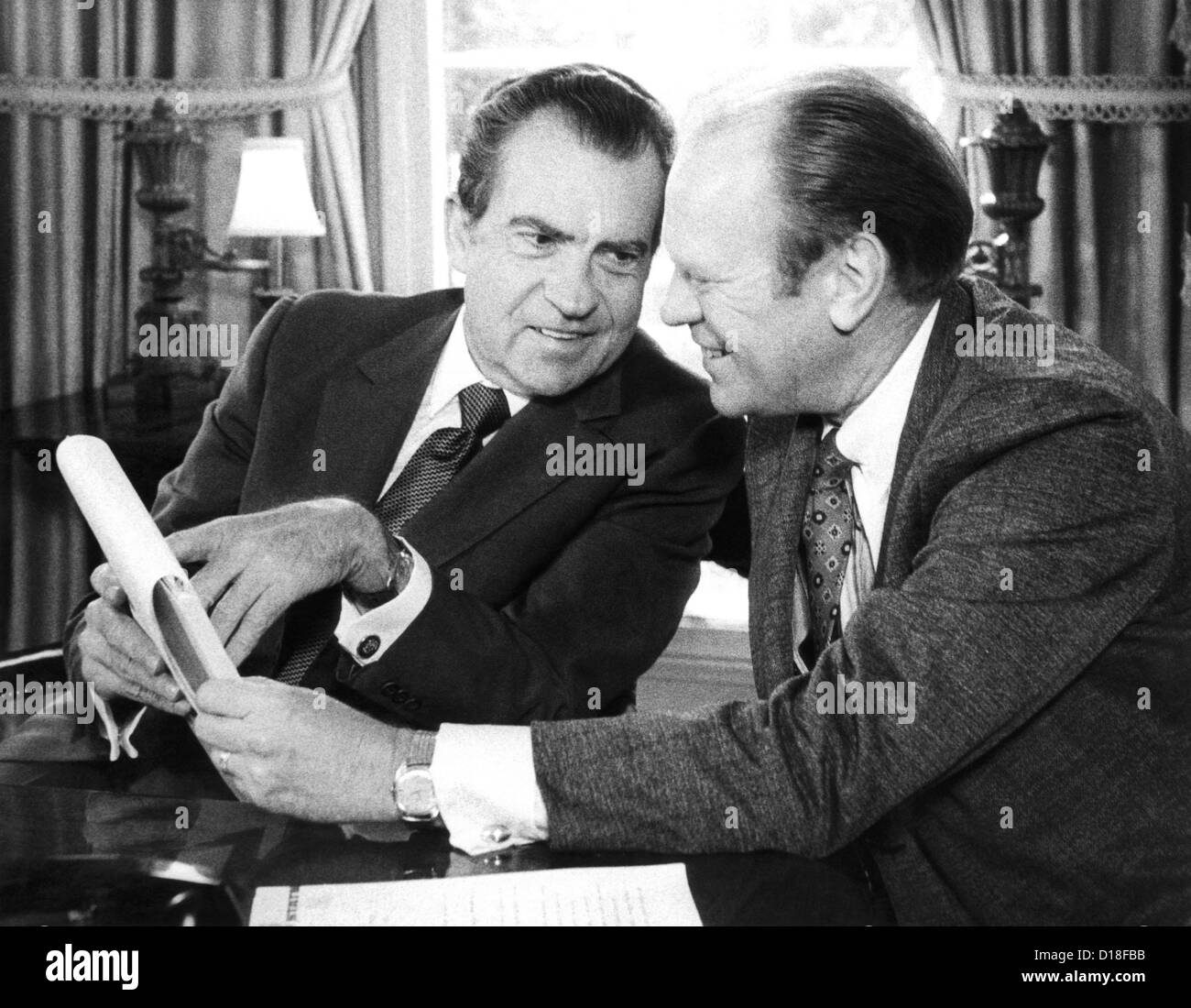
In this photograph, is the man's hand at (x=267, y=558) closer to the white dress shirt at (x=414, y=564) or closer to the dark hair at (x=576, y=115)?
the white dress shirt at (x=414, y=564)

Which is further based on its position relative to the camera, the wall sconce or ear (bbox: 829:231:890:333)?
the wall sconce

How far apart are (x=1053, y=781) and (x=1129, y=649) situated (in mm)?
152

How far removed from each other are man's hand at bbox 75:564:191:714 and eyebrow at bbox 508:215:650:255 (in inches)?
27.3

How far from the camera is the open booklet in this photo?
127cm

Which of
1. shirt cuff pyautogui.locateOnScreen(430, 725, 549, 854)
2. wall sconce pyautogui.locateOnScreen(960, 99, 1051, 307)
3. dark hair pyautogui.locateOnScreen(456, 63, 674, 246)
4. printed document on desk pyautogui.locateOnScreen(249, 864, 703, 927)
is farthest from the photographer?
wall sconce pyautogui.locateOnScreen(960, 99, 1051, 307)

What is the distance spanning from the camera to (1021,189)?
3.60 meters

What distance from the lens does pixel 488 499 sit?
189 centimetres

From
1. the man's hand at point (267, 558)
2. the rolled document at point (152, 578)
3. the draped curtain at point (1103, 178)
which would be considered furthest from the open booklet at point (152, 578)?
the draped curtain at point (1103, 178)

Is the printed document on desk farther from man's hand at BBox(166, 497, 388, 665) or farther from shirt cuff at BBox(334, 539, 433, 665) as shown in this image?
shirt cuff at BBox(334, 539, 433, 665)

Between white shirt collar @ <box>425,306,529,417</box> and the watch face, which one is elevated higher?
white shirt collar @ <box>425,306,529,417</box>

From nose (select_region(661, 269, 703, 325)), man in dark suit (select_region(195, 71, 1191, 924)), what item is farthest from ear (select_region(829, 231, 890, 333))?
nose (select_region(661, 269, 703, 325))

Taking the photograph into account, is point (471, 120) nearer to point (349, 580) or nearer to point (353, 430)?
point (353, 430)
